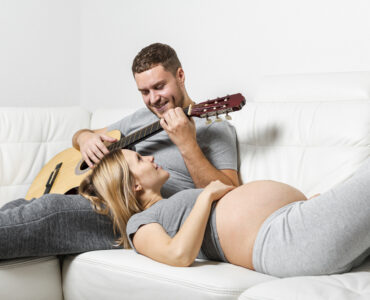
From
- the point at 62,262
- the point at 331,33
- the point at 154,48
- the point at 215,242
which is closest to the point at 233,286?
the point at 215,242

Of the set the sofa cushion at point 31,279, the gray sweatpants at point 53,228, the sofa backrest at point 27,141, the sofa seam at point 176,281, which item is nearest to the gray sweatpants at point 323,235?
the sofa seam at point 176,281

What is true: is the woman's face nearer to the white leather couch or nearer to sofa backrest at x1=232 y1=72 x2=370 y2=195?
the white leather couch

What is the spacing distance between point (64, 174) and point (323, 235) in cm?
131

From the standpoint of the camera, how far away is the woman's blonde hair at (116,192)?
163cm

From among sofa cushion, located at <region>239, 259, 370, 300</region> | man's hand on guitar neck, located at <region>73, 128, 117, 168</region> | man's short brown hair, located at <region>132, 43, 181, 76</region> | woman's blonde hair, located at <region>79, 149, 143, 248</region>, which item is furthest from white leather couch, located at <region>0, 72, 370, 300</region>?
man's hand on guitar neck, located at <region>73, 128, 117, 168</region>

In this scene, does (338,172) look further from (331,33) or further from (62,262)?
(62,262)

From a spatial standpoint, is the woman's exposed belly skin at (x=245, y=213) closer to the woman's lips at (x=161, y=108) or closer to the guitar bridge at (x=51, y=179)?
the woman's lips at (x=161, y=108)

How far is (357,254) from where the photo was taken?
4.01 feet

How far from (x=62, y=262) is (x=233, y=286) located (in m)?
0.73

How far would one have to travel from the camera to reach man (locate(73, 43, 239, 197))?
183 cm

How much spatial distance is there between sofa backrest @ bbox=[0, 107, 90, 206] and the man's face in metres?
0.76

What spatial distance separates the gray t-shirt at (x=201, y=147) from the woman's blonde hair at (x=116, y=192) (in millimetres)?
283

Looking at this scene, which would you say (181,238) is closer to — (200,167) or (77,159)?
(200,167)

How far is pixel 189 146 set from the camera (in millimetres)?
1821
